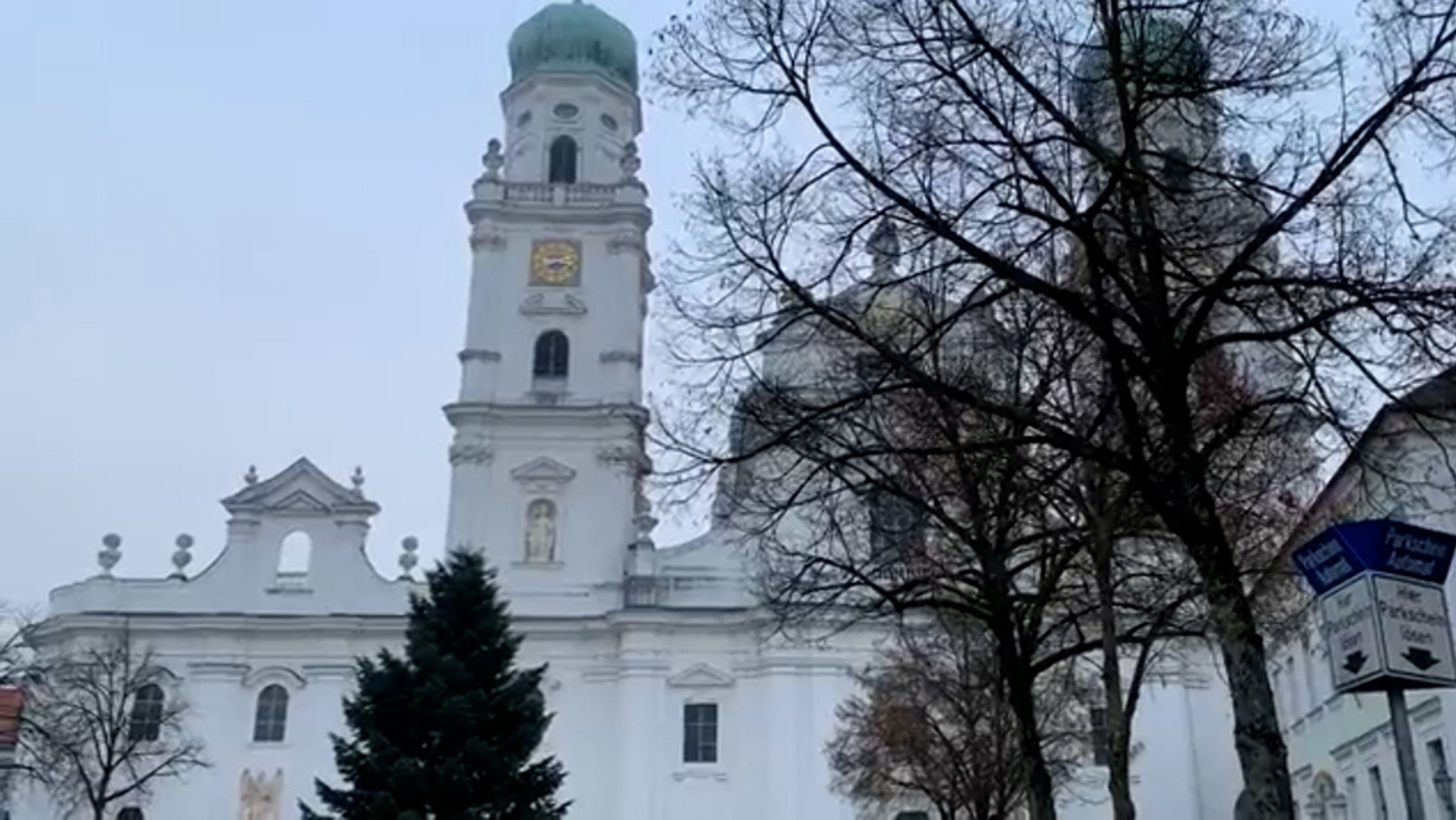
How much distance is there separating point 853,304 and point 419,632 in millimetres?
12252

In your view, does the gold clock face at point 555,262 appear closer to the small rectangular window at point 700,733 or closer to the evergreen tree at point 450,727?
the small rectangular window at point 700,733

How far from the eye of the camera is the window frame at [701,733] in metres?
44.8

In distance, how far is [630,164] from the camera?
5184 centimetres

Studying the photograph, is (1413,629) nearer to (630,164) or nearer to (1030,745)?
(1030,745)

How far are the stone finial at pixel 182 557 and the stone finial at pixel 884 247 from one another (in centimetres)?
3911

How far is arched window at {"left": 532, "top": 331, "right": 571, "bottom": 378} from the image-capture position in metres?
48.6

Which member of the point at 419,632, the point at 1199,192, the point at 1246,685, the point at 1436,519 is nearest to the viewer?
the point at 1246,685

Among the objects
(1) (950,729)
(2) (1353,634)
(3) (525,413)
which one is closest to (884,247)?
(2) (1353,634)

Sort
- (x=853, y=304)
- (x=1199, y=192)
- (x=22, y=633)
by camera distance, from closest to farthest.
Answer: (x=1199, y=192)
(x=853, y=304)
(x=22, y=633)

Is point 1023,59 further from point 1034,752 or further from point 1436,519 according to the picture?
point 1436,519

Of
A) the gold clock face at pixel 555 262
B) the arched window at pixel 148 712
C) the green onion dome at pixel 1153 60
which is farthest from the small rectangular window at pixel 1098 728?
the arched window at pixel 148 712

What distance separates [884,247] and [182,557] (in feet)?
131

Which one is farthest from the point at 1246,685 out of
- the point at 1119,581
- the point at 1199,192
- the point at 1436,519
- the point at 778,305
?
the point at 1436,519

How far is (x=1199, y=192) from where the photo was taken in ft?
38.9
